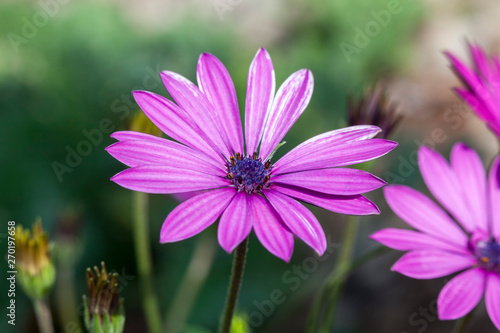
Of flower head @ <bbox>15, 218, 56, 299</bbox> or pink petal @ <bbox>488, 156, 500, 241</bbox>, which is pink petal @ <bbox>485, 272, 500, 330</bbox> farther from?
flower head @ <bbox>15, 218, 56, 299</bbox>

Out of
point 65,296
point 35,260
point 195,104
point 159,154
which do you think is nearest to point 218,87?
point 195,104

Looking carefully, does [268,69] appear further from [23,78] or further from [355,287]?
[23,78]

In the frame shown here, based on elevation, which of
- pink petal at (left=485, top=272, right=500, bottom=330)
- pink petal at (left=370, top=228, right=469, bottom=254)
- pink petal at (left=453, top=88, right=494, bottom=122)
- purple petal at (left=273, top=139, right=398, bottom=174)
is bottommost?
pink petal at (left=485, top=272, right=500, bottom=330)

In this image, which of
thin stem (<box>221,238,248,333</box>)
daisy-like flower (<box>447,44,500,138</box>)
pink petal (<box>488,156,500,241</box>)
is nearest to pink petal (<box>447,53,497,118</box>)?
daisy-like flower (<box>447,44,500,138</box>)

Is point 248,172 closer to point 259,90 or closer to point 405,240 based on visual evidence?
point 259,90

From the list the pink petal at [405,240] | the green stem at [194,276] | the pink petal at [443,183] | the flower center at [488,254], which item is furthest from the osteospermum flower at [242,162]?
the green stem at [194,276]

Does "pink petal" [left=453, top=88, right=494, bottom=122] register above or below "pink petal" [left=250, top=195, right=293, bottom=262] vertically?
above

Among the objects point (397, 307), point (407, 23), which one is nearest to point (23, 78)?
point (397, 307)
